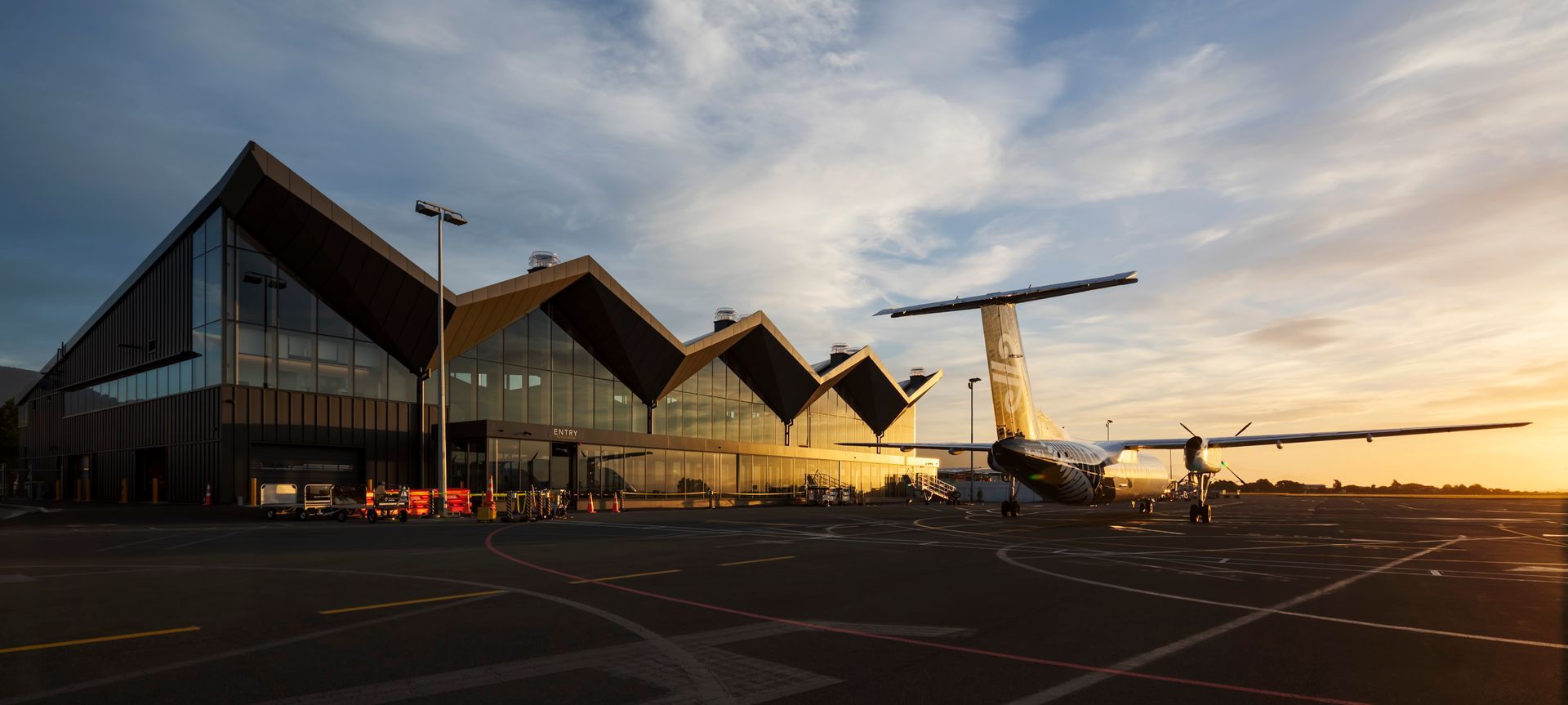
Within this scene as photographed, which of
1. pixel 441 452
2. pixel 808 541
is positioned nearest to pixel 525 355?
pixel 441 452

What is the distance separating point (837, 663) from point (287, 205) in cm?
3710

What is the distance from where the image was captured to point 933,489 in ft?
237

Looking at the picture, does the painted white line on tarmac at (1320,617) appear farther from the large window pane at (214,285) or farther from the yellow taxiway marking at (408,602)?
the large window pane at (214,285)

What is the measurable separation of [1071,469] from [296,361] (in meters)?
34.7

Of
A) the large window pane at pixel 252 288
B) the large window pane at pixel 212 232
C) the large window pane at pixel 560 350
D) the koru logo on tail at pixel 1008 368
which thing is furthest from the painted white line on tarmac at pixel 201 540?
the koru logo on tail at pixel 1008 368

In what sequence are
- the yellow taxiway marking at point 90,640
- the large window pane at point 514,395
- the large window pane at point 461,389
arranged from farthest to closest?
1. the large window pane at point 514,395
2. the large window pane at point 461,389
3. the yellow taxiway marking at point 90,640

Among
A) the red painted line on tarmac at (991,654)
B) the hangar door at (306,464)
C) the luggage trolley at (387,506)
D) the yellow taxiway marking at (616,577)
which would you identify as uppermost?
the hangar door at (306,464)

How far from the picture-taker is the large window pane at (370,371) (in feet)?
141

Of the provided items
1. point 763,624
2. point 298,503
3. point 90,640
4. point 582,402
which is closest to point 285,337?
point 298,503

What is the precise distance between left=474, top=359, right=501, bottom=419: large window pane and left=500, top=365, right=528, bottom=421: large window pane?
35 cm

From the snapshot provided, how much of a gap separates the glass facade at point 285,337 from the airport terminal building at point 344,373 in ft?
0.26

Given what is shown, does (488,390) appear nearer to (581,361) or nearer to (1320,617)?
(581,361)

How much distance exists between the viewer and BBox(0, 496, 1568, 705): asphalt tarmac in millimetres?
7344

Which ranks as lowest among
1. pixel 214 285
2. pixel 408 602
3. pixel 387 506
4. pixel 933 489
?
pixel 933 489
